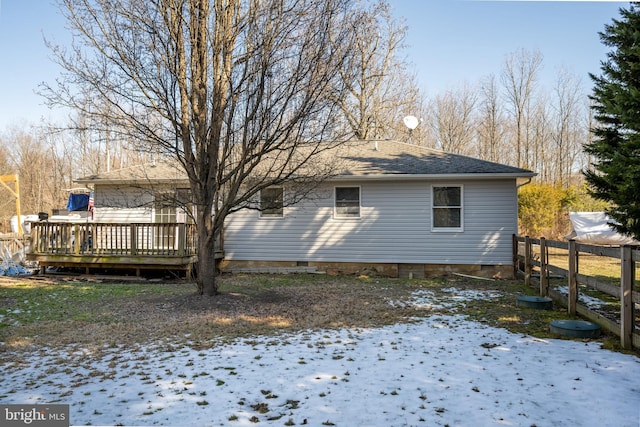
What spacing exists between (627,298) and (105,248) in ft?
39.2

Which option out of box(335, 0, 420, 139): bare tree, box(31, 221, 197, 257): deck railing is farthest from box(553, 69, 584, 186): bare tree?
box(31, 221, 197, 257): deck railing

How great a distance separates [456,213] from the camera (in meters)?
12.4

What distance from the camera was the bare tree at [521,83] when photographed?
103 ft

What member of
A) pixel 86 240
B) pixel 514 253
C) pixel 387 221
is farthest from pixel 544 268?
pixel 86 240

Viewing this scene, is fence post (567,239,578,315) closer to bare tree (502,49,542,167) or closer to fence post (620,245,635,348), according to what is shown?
fence post (620,245,635,348)

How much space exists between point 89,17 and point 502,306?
27.3 feet

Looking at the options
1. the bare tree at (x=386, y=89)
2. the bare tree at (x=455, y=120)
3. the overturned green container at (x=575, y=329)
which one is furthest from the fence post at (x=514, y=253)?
the bare tree at (x=455, y=120)

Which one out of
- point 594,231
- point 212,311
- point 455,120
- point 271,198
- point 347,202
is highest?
point 455,120

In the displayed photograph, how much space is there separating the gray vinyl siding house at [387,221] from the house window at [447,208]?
26 mm

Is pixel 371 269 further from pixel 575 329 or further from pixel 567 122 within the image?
pixel 567 122

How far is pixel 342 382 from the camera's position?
13.4 ft

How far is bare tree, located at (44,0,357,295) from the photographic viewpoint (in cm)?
729

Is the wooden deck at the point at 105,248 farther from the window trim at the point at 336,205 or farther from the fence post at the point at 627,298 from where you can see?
the fence post at the point at 627,298

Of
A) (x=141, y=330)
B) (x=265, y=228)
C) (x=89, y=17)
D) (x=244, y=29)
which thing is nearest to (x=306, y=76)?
(x=244, y=29)
